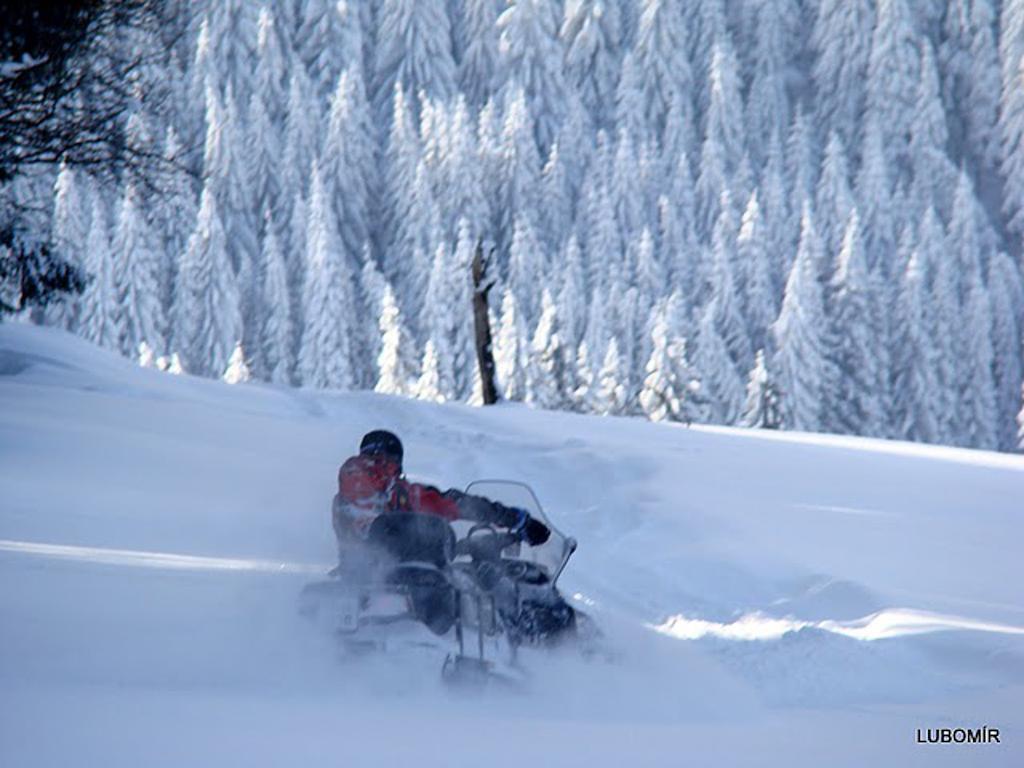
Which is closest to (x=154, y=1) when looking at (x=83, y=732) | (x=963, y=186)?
(x=83, y=732)

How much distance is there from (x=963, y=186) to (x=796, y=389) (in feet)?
131

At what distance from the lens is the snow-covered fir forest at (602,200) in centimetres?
6306

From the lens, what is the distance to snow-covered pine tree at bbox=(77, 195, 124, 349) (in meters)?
61.4

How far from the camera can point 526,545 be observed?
6.98 meters

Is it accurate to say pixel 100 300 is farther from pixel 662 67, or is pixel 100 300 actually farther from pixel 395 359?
pixel 662 67

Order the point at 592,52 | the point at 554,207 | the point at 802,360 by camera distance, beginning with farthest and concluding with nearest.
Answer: the point at 592,52
the point at 554,207
the point at 802,360

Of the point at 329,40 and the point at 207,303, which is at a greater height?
the point at 329,40

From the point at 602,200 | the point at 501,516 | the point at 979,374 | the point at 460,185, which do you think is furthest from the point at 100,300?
the point at 501,516

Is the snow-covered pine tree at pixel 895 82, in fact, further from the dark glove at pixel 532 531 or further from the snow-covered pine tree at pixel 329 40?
the dark glove at pixel 532 531

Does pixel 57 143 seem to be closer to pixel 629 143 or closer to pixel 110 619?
pixel 110 619

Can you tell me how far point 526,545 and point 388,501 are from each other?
97 cm

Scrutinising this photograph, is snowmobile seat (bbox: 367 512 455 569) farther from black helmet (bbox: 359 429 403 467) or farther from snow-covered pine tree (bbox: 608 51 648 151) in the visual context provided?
snow-covered pine tree (bbox: 608 51 648 151)

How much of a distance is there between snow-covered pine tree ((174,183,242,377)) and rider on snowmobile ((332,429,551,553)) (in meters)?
67.1

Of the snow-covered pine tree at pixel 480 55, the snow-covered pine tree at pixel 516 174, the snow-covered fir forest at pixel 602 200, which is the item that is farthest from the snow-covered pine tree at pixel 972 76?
the snow-covered pine tree at pixel 480 55
